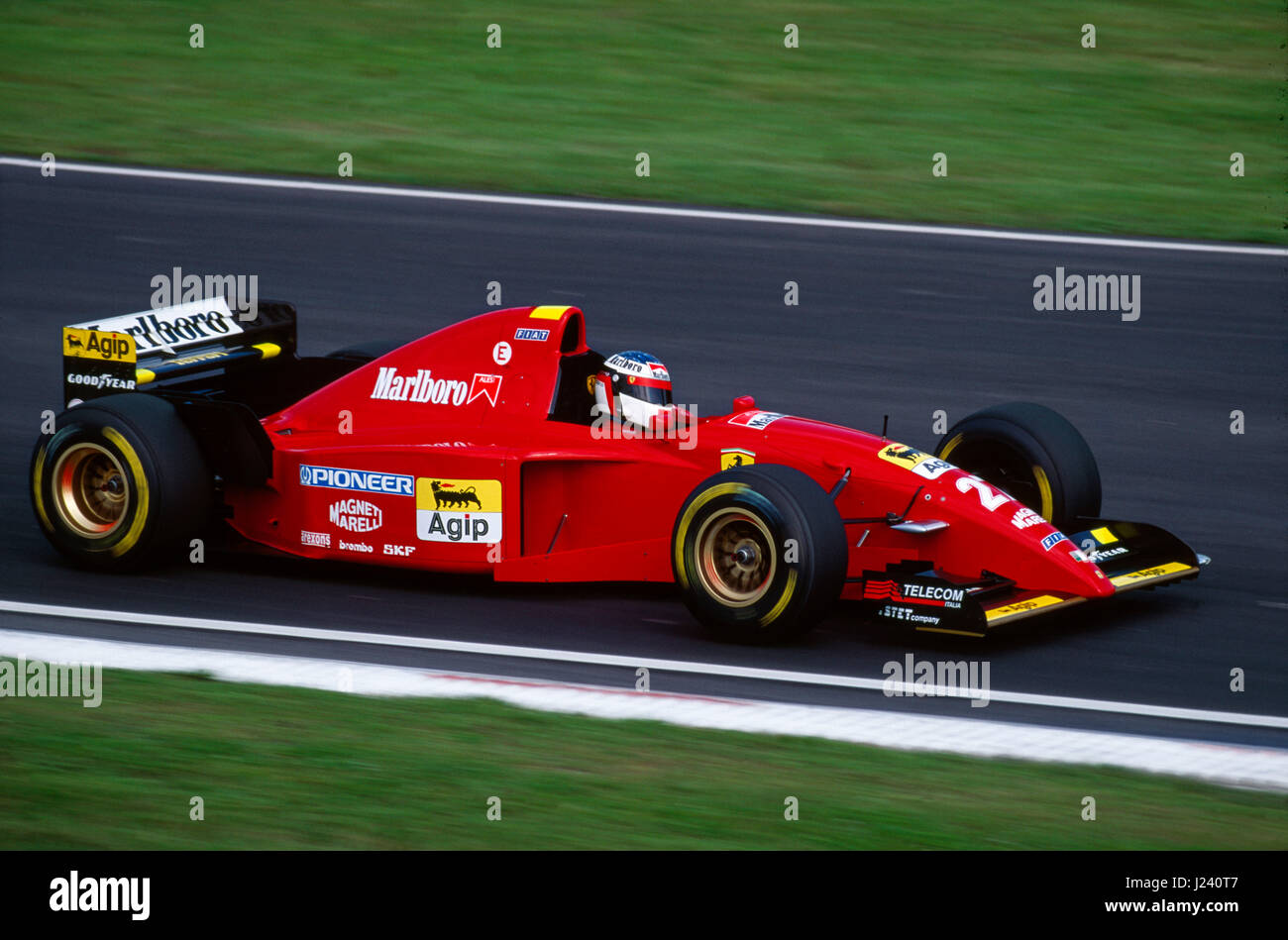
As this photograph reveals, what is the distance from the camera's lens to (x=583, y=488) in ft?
30.4

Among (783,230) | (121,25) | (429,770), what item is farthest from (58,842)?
(121,25)

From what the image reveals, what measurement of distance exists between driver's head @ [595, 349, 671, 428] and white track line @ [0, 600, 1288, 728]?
4.08 feet

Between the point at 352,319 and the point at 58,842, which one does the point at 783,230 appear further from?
the point at 58,842

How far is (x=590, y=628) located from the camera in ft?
29.9

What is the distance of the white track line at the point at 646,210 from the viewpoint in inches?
632

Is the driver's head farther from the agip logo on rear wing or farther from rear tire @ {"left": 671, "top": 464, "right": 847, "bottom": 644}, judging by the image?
the agip logo on rear wing

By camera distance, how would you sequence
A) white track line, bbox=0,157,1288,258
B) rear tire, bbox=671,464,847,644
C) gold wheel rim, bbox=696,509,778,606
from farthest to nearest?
white track line, bbox=0,157,1288,258 < gold wheel rim, bbox=696,509,778,606 < rear tire, bbox=671,464,847,644

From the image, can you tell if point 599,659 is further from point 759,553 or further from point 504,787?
point 504,787

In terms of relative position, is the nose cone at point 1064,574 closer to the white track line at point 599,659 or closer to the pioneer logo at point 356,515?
the white track line at point 599,659

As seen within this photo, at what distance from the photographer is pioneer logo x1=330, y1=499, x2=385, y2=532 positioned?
951 centimetres

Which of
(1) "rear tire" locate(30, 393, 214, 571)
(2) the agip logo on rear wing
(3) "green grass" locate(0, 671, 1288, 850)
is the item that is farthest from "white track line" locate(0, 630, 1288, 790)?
(2) the agip logo on rear wing

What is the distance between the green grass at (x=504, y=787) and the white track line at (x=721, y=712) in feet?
0.50

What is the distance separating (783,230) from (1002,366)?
3071 mm

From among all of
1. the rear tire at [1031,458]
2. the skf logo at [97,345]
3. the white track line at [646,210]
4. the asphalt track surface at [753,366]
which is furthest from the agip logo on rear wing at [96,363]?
the white track line at [646,210]
